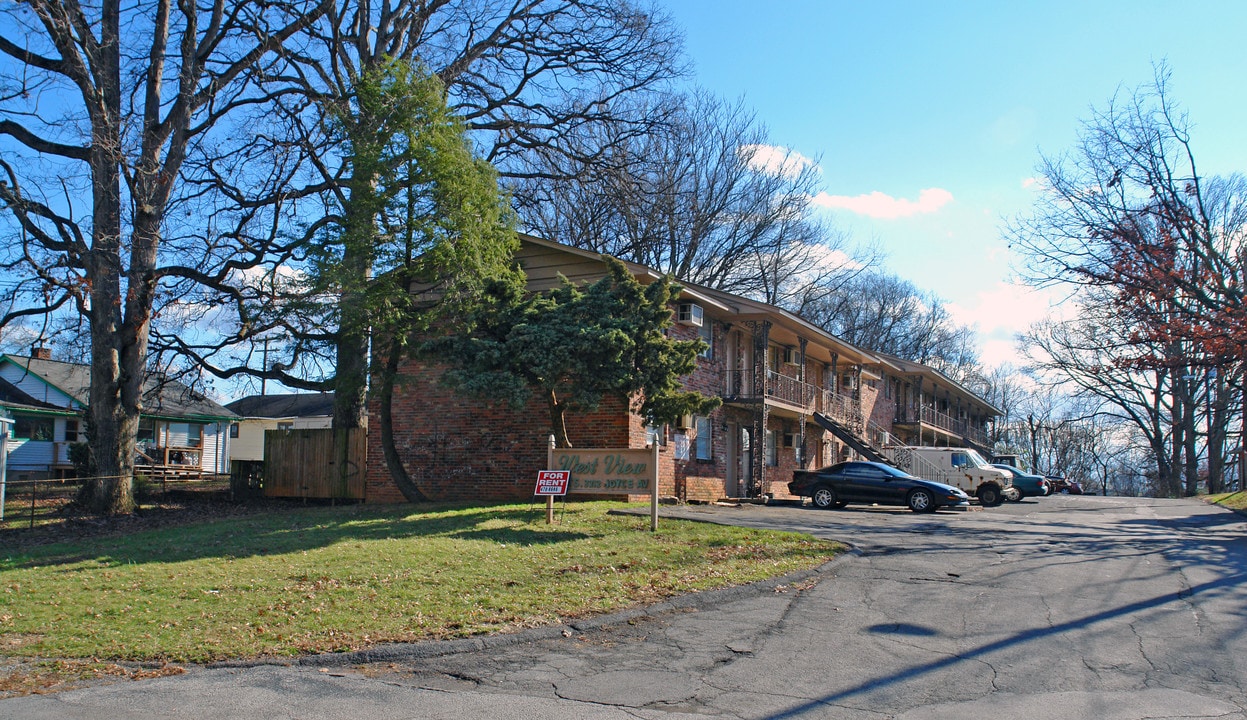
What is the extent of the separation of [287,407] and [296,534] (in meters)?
41.9

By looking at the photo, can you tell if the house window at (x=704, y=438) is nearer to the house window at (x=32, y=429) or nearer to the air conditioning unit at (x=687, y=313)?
the air conditioning unit at (x=687, y=313)

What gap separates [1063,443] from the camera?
90562mm

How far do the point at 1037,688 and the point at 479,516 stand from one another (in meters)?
11.3

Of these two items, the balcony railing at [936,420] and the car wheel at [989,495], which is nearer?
the car wheel at [989,495]

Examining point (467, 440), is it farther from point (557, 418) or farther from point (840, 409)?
point (840, 409)

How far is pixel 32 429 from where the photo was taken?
1407 inches

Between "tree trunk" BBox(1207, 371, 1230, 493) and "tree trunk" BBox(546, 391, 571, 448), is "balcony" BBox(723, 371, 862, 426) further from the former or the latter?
"tree trunk" BBox(1207, 371, 1230, 493)

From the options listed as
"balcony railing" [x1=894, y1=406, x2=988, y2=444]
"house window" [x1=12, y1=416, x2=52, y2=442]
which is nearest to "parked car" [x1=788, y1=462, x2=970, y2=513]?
"balcony railing" [x1=894, y1=406, x2=988, y2=444]

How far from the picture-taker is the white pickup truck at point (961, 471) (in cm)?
2947

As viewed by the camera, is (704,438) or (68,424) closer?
(704,438)

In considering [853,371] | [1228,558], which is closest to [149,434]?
[853,371]

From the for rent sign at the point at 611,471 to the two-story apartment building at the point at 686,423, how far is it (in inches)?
92.0

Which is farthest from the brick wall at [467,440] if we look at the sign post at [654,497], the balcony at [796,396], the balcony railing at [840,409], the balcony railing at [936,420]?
the balcony railing at [936,420]

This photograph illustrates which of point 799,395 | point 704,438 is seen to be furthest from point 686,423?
point 799,395
